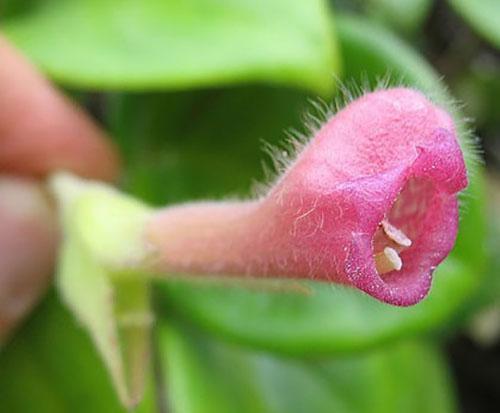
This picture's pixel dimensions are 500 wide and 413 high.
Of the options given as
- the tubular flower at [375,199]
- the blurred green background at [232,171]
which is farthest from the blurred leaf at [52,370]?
the tubular flower at [375,199]

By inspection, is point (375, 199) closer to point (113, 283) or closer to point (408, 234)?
point (408, 234)

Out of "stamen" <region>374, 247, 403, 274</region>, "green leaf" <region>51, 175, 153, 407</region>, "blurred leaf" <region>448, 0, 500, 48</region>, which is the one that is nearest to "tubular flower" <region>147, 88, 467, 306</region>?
"stamen" <region>374, 247, 403, 274</region>

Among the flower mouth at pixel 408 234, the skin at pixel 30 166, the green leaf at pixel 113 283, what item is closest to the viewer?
the flower mouth at pixel 408 234

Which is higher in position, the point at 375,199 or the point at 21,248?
the point at 375,199

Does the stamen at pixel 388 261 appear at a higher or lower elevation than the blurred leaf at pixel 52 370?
higher

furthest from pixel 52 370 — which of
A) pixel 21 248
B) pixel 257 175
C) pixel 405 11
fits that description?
pixel 405 11

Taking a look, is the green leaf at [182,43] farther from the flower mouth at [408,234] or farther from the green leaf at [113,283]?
the flower mouth at [408,234]
